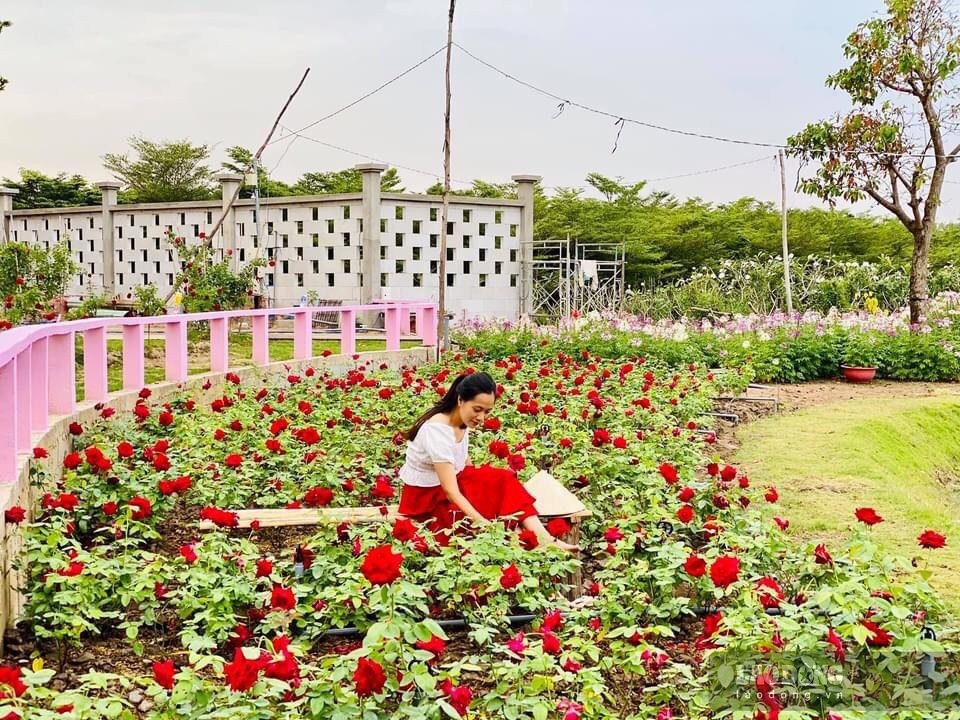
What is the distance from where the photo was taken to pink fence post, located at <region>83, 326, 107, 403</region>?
6.27 m

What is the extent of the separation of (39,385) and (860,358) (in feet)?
29.9

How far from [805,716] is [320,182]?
32077 mm

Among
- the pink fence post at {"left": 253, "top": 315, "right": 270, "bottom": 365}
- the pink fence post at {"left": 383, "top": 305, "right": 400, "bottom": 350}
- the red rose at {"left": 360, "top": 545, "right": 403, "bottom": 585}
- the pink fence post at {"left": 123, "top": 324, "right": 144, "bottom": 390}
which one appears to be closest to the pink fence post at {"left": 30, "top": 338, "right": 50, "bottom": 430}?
the pink fence post at {"left": 123, "top": 324, "right": 144, "bottom": 390}

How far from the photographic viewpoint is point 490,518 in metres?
4.02

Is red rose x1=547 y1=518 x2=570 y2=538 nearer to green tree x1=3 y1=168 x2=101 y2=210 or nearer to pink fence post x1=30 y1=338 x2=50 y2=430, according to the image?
pink fence post x1=30 y1=338 x2=50 y2=430

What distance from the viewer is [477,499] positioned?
4.08 meters

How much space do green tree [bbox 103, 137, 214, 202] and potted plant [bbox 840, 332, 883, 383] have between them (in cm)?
2645

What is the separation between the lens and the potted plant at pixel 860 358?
37.7ft

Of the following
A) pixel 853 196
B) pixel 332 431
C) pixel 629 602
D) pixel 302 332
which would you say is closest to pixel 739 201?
pixel 853 196

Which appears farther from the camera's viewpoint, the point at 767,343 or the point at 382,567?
the point at 767,343

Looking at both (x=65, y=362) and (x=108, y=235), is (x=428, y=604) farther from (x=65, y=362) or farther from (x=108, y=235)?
(x=108, y=235)

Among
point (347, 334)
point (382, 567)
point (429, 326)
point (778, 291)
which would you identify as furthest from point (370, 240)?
point (382, 567)

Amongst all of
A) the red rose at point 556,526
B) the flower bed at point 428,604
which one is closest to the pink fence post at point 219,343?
the flower bed at point 428,604

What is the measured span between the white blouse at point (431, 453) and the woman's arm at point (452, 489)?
27 mm
